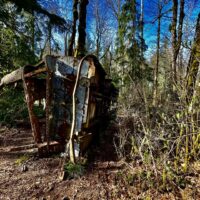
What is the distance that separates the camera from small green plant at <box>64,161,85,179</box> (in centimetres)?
397

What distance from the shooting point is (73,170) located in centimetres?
405

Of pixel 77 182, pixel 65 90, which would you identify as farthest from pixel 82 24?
pixel 77 182

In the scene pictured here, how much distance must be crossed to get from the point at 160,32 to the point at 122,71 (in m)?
4.78

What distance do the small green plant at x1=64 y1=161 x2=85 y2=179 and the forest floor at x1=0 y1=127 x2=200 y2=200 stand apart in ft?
0.33

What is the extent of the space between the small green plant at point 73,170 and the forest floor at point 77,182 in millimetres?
101

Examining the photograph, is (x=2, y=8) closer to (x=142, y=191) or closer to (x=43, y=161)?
(x=43, y=161)

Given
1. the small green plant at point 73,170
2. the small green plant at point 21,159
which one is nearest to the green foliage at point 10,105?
the small green plant at point 21,159

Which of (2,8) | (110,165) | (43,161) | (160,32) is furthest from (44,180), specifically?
(160,32)

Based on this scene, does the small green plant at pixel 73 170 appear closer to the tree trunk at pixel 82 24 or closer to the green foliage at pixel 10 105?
the green foliage at pixel 10 105

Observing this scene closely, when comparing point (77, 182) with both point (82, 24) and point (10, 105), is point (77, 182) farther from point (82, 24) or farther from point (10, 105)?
point (82, 24)

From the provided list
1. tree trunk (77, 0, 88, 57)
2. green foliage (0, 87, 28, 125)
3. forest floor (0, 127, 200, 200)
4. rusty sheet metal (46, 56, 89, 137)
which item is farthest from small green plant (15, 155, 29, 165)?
tree trunk (77, 0, 88, 57)

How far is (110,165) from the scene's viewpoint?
442 centimetres

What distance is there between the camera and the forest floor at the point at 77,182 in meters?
3.32

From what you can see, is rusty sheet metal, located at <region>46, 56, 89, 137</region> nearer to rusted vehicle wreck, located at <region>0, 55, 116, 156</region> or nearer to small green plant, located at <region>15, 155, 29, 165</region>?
rusted vehicle wreck, located at <region>0, 55, 116, 156</region>
